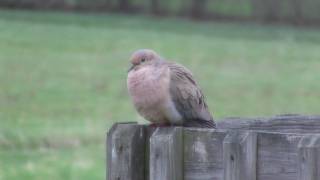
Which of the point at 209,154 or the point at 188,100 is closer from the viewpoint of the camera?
the point at 209,154

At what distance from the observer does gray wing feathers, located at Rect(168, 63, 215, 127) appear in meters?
3.18

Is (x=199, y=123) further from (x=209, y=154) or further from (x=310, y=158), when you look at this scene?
(x=310, y=158)

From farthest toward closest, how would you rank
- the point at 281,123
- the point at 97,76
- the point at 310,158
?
the point at 97,76
the point at 281,123
the point at 310,158

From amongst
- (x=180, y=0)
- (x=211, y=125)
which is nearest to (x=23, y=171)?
(x=211, y=125)

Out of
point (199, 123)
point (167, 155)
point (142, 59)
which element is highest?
point (142, 59)

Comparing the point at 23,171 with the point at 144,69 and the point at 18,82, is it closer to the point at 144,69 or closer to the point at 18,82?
the point at 144,69

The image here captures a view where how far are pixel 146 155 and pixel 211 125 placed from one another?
0.30 meters

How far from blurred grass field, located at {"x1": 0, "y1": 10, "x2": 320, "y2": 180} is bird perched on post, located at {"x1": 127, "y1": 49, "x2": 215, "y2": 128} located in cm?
648

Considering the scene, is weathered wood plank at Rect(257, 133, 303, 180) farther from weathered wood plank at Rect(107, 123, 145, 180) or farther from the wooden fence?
weathered wood plank at Rect(107, 123, 145, 180)

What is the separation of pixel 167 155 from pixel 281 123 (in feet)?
2.89

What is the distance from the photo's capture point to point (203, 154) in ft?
9.04

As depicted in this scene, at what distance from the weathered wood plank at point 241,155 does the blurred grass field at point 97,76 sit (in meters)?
7.11

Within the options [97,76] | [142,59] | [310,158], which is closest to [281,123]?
[142,59]

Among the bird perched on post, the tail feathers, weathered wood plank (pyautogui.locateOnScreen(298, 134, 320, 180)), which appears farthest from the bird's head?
weathered wood plank (pyautogui.locateOnScreen(298, 134, 320, 180))
